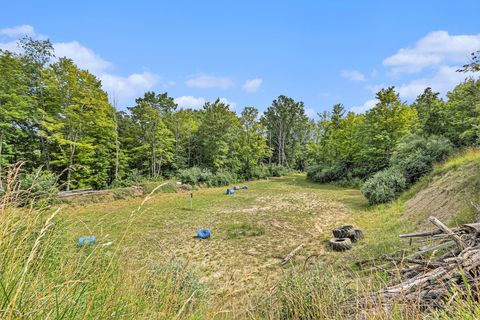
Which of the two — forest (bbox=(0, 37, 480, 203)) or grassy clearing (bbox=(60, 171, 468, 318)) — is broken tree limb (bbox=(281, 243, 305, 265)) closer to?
grassy clearing (bbox=(60, 171, 468, 318))

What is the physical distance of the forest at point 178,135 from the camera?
1262cm

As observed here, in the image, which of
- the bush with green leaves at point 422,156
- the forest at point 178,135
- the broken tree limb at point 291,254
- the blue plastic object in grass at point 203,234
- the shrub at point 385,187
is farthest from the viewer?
the forest at point 178,135

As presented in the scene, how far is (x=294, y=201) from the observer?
13.6 metres

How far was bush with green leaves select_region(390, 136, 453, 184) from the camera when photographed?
11.0 m

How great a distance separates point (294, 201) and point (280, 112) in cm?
2917

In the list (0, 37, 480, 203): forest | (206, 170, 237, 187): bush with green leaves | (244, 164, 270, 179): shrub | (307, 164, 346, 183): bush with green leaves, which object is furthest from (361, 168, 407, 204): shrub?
(244, 164, 270, 179): shrub

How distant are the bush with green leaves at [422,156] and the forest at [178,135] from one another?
5cm

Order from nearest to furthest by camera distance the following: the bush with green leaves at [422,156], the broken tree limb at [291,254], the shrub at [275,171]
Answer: the broken tree limb at [291,254], the bush with green leaves at [422,156], the shrub at [275,171]

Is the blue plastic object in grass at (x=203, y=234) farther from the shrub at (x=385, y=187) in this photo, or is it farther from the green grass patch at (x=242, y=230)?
the shrub at (x=385, y=187)

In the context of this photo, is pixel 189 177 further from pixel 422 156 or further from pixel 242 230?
pixel 422 156

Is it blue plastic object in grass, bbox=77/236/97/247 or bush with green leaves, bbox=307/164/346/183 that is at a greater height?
blue plastic object in grass, bbox=77/236/97/247

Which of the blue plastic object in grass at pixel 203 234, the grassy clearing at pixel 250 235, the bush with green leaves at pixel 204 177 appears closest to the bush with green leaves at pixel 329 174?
the bush with green leaves at pixel 204 177

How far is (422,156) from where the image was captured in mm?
11375

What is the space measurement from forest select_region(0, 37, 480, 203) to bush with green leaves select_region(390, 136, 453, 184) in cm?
5
